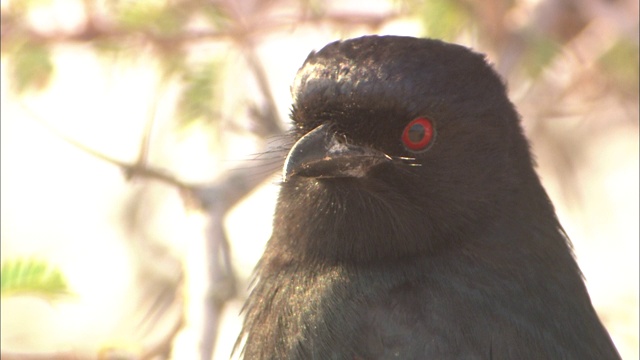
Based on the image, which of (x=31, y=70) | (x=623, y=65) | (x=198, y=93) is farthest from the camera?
(x=623, y=65)

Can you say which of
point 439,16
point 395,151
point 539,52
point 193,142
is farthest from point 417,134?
point 193,142

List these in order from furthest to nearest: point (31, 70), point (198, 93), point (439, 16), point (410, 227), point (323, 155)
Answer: point (439, 16) < point (198, 93) < point (31, 70) < point (410, 227) < point (323, 155)

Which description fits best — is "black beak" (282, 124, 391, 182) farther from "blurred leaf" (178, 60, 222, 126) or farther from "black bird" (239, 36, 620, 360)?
"blurred leaf" (178, 60, 222, 126)

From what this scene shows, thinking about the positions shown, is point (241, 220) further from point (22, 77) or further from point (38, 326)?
point (22, 77)

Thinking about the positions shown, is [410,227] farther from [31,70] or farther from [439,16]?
[31,70]

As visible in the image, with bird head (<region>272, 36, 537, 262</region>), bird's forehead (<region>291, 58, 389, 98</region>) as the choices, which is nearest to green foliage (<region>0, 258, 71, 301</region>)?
bird head (<region>272, 36, 537, 262</region>)

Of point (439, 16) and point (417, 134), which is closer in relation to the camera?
point (417, 134)
